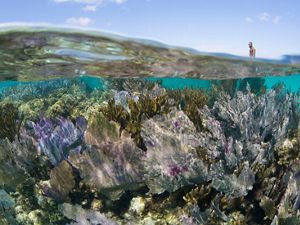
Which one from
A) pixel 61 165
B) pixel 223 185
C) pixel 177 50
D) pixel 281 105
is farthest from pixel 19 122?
pixel 281 105

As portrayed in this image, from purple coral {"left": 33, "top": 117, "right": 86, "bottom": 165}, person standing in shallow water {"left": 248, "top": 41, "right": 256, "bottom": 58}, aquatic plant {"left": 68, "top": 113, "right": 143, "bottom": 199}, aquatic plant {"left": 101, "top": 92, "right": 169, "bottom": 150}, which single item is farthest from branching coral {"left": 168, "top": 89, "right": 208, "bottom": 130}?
purple coral {"left": 33, "top": 117, "right": 86, "bottom": 165}

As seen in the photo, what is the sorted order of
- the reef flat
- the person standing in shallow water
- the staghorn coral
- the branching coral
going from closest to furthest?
the staghorn coral → the branching coral → the reef flat → the person standing in shallow water

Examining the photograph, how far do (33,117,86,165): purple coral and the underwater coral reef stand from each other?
0.07 feet

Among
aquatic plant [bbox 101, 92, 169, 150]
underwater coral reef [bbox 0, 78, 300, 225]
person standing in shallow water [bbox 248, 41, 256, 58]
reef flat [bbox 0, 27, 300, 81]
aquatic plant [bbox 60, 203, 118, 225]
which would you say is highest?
person standing in shallow water [bbox 248, 41, 256, 58]

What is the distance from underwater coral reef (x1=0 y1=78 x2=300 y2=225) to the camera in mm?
5664

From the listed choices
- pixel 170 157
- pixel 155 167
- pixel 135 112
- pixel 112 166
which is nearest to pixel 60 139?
pixel 112 166

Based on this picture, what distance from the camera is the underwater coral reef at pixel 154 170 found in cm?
566

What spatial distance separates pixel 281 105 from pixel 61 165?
18.7ft

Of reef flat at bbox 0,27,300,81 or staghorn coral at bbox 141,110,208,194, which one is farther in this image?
reef flat at bbox 0,27,300,81

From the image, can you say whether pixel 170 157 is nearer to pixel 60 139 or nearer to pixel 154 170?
pixel 154 170

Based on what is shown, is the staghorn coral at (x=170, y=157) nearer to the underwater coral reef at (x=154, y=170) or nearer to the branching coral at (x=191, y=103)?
the underwater coral reef at (x=154, y=170)

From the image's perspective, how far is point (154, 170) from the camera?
612 centimetres

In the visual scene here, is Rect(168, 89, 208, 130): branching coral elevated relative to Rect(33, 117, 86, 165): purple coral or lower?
elevated

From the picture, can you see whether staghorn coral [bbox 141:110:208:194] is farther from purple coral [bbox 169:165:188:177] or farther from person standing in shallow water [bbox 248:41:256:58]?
person standing in shallow water [bbox 248:41:256:58]
